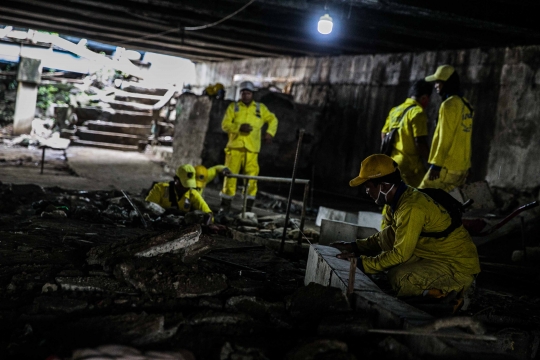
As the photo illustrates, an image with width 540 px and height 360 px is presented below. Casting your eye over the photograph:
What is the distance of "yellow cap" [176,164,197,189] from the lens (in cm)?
677

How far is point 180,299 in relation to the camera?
3658mm

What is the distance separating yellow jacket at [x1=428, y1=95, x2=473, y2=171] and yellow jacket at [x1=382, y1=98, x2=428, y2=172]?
1.21 feet

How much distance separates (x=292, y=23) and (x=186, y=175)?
16.3 ft

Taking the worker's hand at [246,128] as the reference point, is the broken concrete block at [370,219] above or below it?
below

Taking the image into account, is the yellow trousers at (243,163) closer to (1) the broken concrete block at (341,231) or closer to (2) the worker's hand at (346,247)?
(1) the broken concrete block at (341,231)

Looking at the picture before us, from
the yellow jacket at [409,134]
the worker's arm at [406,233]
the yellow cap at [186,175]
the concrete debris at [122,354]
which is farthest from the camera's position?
the yellow cap at [186,175]

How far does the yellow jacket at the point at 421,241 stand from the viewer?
3873 mm

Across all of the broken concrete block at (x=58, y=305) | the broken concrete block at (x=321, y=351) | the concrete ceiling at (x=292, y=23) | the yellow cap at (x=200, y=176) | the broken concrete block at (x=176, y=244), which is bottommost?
the broken concrete block at (x=58, y=305)

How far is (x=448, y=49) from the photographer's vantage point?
1019cm

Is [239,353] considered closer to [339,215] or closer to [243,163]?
[339,215]

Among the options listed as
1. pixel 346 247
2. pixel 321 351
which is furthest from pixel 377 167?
pixel 321 351

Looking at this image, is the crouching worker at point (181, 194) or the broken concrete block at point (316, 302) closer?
the broken concrete block at point (316, 302)

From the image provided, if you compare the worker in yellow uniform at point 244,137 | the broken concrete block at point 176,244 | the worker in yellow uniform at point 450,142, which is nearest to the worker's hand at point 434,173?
the worker in yellow uniform at point 450,142

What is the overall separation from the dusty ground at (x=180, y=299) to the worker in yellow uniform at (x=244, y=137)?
2.61 meters
